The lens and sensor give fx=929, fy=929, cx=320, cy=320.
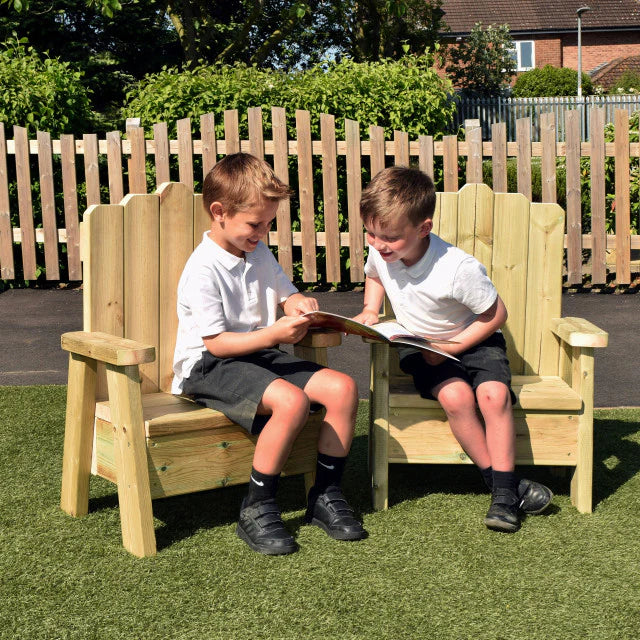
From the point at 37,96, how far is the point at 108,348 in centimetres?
698

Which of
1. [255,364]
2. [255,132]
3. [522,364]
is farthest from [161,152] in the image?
[255,364]

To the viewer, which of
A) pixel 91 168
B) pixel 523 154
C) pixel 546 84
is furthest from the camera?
pixel 546 84

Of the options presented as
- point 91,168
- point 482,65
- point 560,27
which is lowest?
point 91,168

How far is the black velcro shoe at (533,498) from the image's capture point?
349cm

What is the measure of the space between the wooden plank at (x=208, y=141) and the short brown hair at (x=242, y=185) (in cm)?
534

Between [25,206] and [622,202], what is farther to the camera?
[25,206]

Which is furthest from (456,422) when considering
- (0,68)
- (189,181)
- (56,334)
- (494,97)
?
(494,97)

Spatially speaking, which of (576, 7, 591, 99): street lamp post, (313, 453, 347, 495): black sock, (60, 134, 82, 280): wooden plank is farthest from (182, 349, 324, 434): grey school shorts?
(576, 7, 591, 99): street lamp post

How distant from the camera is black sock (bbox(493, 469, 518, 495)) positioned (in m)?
3.44

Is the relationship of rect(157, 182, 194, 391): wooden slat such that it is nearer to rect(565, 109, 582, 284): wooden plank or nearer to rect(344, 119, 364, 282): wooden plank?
rect(344, 119, 364, 282): wooden plank

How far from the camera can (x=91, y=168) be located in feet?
29.5

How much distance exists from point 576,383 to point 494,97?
30.0 meters

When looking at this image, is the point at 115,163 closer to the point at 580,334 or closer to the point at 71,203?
the point at 71,203

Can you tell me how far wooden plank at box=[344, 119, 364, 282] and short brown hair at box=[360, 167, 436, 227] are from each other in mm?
4875
